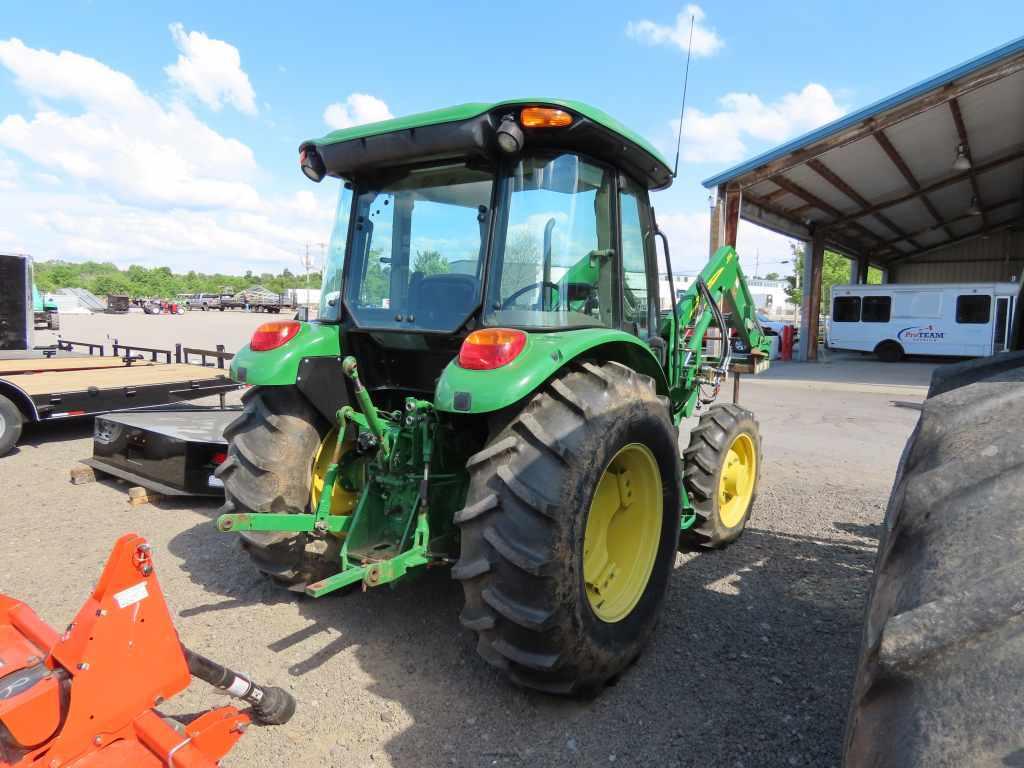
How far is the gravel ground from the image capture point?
8.20 ft

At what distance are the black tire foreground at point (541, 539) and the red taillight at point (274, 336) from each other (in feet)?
4.44

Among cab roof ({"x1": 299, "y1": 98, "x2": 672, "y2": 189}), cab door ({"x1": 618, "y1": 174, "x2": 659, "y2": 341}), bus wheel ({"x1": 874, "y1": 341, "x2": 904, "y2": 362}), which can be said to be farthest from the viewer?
bus wheel ({"x1": 874, "y1": 341, "x2": 904, "y2": 362})

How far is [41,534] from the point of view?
464 cm

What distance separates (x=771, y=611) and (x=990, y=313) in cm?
2018

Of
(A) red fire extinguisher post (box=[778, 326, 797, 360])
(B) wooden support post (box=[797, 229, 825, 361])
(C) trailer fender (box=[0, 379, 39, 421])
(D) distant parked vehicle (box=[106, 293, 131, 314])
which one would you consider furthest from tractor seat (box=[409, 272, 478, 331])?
(D) distant parked vehicle (box=[106, 293, 131, 314])

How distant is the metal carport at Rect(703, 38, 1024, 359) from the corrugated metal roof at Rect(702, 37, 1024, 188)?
2 centimetres

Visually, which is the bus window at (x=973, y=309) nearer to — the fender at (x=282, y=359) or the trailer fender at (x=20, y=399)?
the fender at (x=282, y=359)

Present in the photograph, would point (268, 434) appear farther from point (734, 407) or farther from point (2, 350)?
point (2, 350)

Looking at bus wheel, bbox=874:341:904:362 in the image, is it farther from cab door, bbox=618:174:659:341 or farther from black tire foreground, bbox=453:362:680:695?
black tire foreground, bbox=453:362:680:695

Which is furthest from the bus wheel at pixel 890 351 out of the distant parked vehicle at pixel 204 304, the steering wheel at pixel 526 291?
the distant parked vehicle at pixel 204 304

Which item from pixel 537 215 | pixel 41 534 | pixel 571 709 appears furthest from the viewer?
pixel 41 534

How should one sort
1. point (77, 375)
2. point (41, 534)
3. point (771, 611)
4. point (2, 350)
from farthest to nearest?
1. point (2, 350)
2. point (77, 375)
3. point (41, 534)
4. point (771, 611)

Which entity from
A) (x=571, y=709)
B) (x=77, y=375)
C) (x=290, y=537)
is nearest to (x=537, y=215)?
(x=290, y=537)

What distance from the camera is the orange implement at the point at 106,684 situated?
171cm
